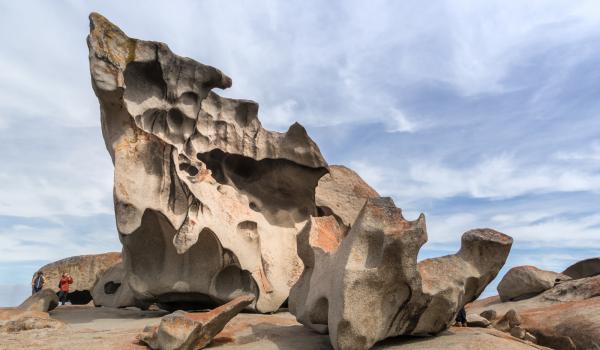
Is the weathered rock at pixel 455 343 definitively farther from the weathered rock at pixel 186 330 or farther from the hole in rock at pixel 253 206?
the hole in rock at pixel 253 206

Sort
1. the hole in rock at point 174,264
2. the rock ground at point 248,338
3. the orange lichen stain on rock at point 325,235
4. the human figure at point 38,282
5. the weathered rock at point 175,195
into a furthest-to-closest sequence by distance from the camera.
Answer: the human figure at point 38,282 < the hole in rock at point 174,264 < the weathered rock at point 175,195 < the orange lichen stain on rock at point 325,235 < the rock ground at point 248,338

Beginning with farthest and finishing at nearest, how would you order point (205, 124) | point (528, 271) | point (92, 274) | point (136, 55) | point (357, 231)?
point (92, 274), point (528, 271), point (205, 124), point (136, 55), point (357, 231)

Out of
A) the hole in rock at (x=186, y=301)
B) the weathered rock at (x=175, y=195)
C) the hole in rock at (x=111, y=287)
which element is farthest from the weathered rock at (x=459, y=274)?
the hole in rock at (x=111, y=287)

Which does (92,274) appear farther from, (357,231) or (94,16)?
(357,231)

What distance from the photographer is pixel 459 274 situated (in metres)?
7.34

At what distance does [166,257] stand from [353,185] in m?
6.37

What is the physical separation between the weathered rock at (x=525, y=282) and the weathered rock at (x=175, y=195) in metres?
6.77

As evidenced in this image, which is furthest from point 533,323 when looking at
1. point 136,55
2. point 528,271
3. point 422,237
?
point 136,55

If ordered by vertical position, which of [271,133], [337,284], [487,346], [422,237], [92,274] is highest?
[271,133]

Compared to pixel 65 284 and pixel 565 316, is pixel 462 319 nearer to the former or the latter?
pixel 565 316

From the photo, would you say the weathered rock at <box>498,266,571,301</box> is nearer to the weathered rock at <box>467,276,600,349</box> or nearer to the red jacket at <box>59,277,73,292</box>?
the weathered rock at <box>467,276,600,349</box>

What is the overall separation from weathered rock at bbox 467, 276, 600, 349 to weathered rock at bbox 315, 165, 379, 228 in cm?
474

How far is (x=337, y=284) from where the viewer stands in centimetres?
655

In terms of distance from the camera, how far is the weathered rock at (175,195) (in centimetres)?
1083
